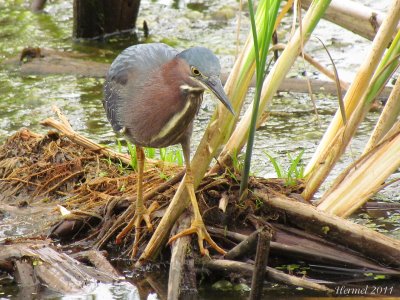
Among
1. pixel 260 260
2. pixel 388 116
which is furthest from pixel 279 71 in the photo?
pixel 260 260

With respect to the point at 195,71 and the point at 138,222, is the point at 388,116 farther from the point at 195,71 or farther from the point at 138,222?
the point at 138,222

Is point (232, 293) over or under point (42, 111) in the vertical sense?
over

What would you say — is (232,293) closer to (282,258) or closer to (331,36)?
(282,258)

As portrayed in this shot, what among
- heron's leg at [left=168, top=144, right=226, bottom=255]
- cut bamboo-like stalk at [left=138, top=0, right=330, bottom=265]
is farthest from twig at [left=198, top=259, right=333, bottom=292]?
cut bamboo-like stalk at [left=138, top=0, right=330, bottom=265]

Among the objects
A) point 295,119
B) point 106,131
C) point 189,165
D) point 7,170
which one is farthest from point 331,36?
point 189,165

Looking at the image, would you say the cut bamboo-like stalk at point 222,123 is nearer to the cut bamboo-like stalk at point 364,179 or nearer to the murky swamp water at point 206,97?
the murky swamp water at point 206,97

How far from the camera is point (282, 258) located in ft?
15.0

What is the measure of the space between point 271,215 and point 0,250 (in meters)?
1.50

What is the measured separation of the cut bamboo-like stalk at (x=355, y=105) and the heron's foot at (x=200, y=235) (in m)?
0.65

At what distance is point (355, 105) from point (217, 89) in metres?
Result: 1.07

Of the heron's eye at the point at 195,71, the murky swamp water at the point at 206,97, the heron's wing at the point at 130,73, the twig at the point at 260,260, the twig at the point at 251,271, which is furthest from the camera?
the murky swamp water at the point at 206,97

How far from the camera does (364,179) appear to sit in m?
4.65

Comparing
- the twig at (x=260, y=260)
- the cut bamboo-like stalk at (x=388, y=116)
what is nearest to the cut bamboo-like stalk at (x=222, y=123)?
the cut bamboo-like stalk at (x=388, y=116)

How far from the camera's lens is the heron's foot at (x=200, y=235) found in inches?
176
